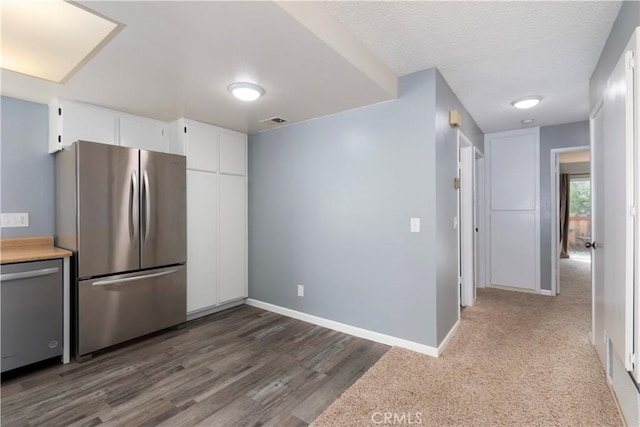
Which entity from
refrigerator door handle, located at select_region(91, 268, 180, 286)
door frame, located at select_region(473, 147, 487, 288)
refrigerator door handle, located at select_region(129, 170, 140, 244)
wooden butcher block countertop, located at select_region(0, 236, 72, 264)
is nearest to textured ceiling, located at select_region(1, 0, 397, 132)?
refrigerator door handle, located at select_region(129, 170, 140, 244)

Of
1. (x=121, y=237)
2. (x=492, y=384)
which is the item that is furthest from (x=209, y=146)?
(x=492, y=384)

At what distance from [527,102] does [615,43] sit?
4.44ft

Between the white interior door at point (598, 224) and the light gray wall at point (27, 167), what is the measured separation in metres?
4.66

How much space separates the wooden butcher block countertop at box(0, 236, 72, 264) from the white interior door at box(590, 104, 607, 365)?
4158 millimetres

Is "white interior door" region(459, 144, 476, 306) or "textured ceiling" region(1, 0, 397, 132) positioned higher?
"textured ceiling" region(1, 0, 397, 132)

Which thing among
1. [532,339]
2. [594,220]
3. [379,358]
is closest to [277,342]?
[379,358]

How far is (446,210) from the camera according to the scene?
275 cm

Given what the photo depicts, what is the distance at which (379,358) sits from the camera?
97.7 inches

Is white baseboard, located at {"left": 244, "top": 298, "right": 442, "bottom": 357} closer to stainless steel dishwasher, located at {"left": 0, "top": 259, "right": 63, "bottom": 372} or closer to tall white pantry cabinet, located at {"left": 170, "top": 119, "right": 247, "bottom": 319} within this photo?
tall white pantry cabinet, located at {"left": 170, "top": 119, "right": 247, "bottom": 319}

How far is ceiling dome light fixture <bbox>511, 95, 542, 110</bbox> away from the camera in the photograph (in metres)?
3.17

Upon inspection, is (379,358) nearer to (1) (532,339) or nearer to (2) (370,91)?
(1) (532,339)

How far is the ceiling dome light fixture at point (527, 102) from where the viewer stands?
3166mm

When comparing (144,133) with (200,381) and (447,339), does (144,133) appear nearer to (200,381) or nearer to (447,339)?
(200,381)

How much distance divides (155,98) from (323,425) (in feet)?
9.48
